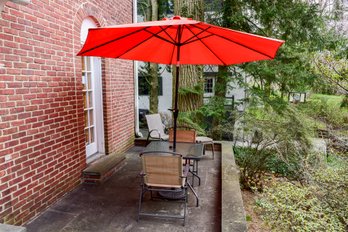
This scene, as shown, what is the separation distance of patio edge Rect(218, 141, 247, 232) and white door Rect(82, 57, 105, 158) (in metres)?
2.54

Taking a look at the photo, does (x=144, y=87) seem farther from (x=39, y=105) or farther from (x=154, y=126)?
(x=39, y=105)

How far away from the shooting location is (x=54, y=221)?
10.0ft

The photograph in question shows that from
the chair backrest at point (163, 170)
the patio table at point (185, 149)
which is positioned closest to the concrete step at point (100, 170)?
the patio table at point (185, 149)

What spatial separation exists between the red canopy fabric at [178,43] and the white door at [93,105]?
3.84 ft

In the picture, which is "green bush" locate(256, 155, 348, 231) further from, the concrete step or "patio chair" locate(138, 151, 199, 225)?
the concrete step

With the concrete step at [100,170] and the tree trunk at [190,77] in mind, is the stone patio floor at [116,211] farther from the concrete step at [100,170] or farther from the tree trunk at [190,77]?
the tree trunk at [190,77]

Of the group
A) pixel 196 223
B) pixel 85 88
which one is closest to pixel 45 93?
pixel 85 88

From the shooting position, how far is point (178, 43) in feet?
11.5

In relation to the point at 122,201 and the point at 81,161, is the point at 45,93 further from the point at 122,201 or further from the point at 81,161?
the point at 122,201

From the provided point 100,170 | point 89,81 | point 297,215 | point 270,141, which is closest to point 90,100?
point 89,81

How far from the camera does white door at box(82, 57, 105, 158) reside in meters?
4.64

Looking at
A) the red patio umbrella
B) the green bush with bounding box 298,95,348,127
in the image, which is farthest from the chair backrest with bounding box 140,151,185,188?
the green bush with bounding box 298,95,348,127

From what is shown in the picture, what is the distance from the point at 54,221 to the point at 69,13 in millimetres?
2880

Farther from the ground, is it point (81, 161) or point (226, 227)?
point (81, 161)
